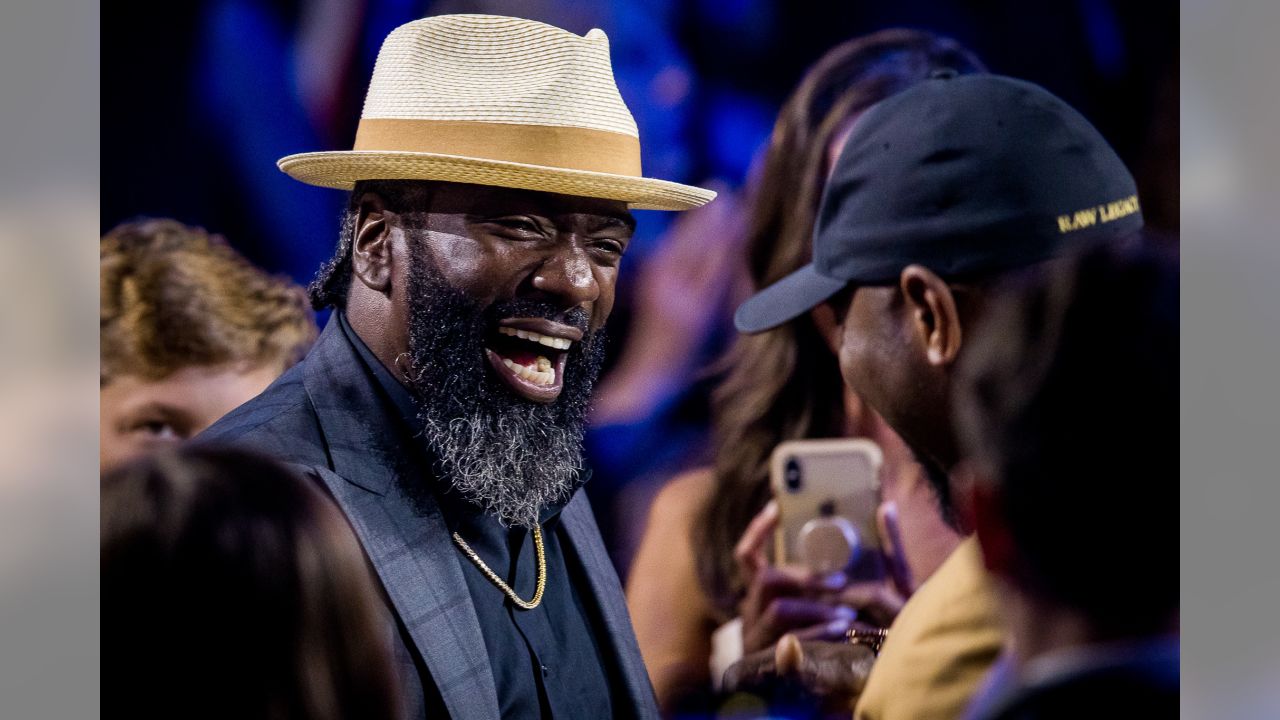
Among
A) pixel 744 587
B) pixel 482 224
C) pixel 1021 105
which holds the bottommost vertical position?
pixel 744 587

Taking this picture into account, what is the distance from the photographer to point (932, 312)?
2666mm

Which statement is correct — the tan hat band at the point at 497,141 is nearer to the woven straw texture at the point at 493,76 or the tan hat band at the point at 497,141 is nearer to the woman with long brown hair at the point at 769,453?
the woven straw texture at the point at 493,76

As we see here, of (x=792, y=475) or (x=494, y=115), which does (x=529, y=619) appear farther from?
(x=494, y=115)

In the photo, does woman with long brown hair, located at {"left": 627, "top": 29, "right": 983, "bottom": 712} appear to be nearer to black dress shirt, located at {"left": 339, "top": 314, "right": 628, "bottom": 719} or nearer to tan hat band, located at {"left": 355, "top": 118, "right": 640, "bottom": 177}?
black dress shirt, located at {"left": 339, "top": 314, "right": 628, "bottom": 719}

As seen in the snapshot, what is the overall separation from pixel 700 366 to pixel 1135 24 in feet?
4.25

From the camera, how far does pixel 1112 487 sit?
2129 mm

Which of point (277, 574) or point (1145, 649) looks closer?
point (277, 574)

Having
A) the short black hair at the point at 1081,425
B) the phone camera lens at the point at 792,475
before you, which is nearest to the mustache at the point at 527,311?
the phone camera lens at the point at 792,475

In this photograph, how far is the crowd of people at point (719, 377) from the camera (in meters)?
2.32

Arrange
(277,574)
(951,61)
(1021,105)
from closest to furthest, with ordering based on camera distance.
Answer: (277,574)
(1021,105)
(951,61)

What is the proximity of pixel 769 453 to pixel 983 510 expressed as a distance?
19.3 inches
